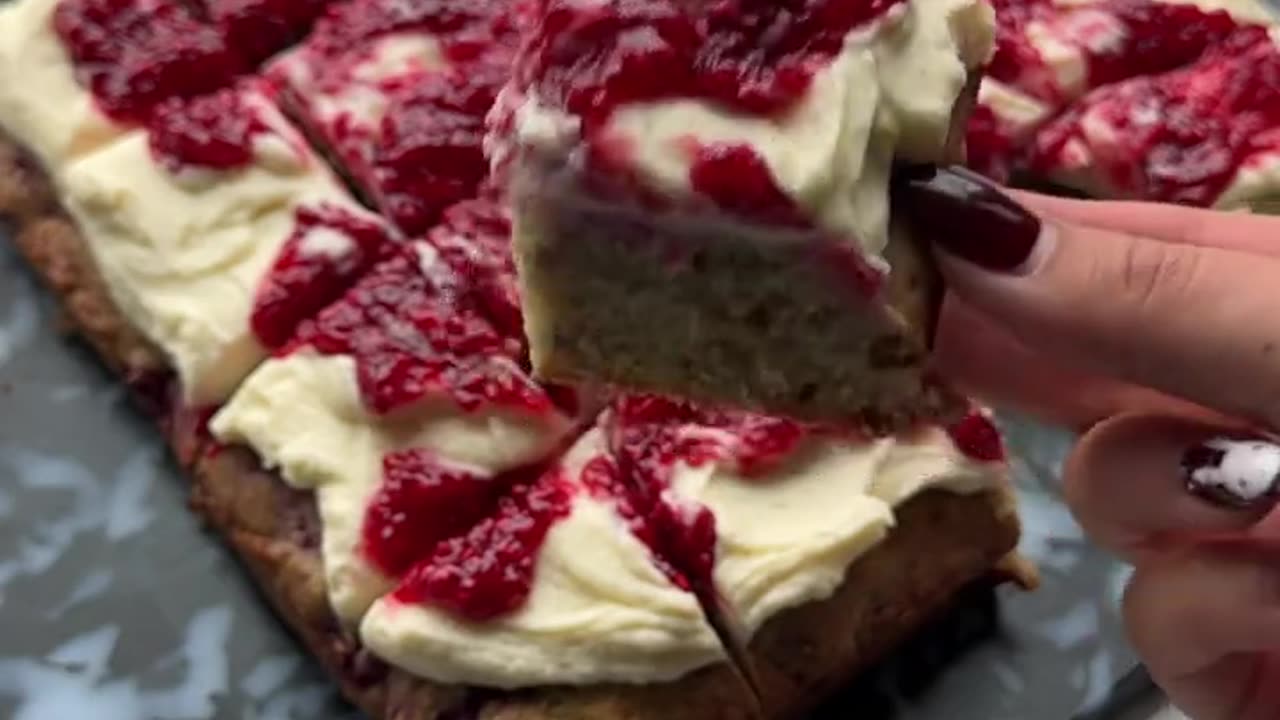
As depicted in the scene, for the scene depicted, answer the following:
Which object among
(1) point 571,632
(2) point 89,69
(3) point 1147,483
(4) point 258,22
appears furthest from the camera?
(4) point 258,22

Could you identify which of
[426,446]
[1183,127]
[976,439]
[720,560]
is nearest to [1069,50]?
[1183,127]

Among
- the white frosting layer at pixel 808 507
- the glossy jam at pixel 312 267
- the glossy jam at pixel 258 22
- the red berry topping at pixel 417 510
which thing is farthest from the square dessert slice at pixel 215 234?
the white frosting layer at pixel 808 507

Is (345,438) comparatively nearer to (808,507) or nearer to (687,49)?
(808,507)

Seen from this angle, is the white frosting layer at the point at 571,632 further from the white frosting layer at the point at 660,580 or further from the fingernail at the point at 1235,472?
the fingernail at the point at 1235,472

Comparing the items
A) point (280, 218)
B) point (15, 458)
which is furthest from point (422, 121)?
point (15, 458)

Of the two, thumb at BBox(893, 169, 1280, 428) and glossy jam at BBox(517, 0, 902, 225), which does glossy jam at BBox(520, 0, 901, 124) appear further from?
thumb at BBox(893, 169, 1280, 428)

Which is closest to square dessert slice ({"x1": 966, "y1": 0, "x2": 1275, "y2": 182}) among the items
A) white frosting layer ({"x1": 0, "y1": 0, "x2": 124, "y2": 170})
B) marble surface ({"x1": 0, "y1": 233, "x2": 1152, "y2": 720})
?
marble surface ({"x1": 0, "y1": 233, "x2": 1152, "y2": 720})
